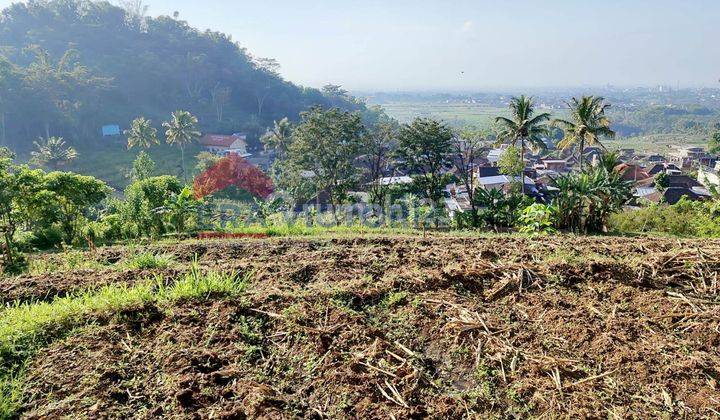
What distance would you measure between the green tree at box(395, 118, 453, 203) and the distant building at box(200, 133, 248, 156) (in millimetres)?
36189

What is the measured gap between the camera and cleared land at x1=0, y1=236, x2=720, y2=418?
10.7 feet

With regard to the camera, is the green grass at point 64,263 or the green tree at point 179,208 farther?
the green tree at point 179,208

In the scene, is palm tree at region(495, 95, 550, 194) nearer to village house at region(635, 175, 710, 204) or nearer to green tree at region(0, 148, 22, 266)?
village house at region(635, 175, 710, 204)

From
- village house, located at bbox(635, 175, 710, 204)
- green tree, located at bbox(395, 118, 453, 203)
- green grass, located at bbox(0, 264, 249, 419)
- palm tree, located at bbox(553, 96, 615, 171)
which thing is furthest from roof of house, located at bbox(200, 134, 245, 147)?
green grass, located at bbox(0, 264, 249, 419)

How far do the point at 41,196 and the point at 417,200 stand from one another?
15.4m

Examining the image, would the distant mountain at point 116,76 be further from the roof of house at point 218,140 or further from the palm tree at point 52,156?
the palm tree at point 52,156

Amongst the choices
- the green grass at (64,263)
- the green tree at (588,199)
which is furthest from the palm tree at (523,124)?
the green grass at (64,263)

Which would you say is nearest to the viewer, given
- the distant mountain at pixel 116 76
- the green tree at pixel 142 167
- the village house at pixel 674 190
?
the green tree at pixel 142 167

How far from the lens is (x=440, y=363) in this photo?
377 cm

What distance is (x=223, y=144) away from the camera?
56.6m

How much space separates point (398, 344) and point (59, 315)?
331 centimetres

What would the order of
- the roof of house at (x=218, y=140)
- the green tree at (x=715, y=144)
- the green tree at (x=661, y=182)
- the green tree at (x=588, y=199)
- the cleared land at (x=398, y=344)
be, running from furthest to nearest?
the green tree at (x=715, y=144)
the roof of house at (x=218, y=140)
the green tree at (x=661, y=182)
the green tree at (x=588, y=199)
the cleared land at (x=398, y=344)

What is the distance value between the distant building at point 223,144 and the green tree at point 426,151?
3619 centimetres

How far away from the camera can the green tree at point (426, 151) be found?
23578 millimetres
